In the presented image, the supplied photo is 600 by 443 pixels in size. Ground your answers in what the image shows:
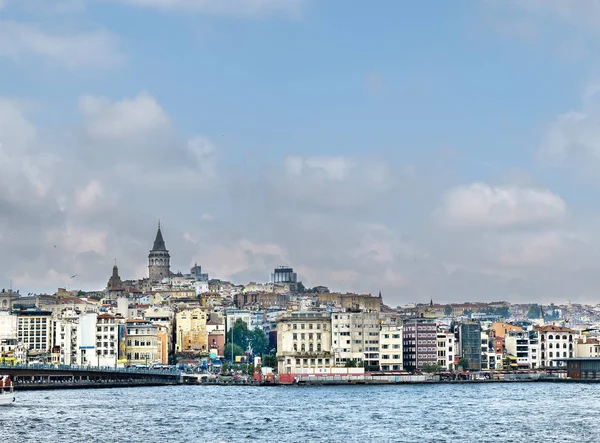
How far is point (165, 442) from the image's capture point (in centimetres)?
6669

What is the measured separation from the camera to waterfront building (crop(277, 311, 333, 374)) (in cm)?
14038

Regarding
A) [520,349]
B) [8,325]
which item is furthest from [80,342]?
[520,349]

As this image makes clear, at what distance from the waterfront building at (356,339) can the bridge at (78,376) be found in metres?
17.1

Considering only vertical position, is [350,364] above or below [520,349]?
below

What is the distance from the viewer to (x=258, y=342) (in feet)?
609

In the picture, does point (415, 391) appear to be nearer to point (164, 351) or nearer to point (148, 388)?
point (148, 388)

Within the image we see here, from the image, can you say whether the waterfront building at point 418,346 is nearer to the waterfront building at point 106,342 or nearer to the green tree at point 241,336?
the waterfront building at point 106,342

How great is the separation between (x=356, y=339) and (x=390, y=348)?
3793 mm

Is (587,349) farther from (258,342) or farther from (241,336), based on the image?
(241,336)

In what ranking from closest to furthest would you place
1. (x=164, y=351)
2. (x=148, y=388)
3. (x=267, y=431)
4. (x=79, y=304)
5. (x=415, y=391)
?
1. (x=267, y=431)
2. (x=415, y=391)
3. (x=148, y=388)
4. (x=164, y=351)
5. (x=79, y=304)

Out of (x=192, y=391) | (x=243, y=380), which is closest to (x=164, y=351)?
(x=243, y=380)

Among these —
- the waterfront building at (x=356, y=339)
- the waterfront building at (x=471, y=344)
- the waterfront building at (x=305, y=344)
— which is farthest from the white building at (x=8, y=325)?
the waterfront building at (x=471, y=344)

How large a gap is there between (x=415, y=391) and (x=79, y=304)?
8141 cm

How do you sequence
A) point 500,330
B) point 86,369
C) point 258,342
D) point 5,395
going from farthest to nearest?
point 258,342
point 500,330
point 86,369
point 5,395
